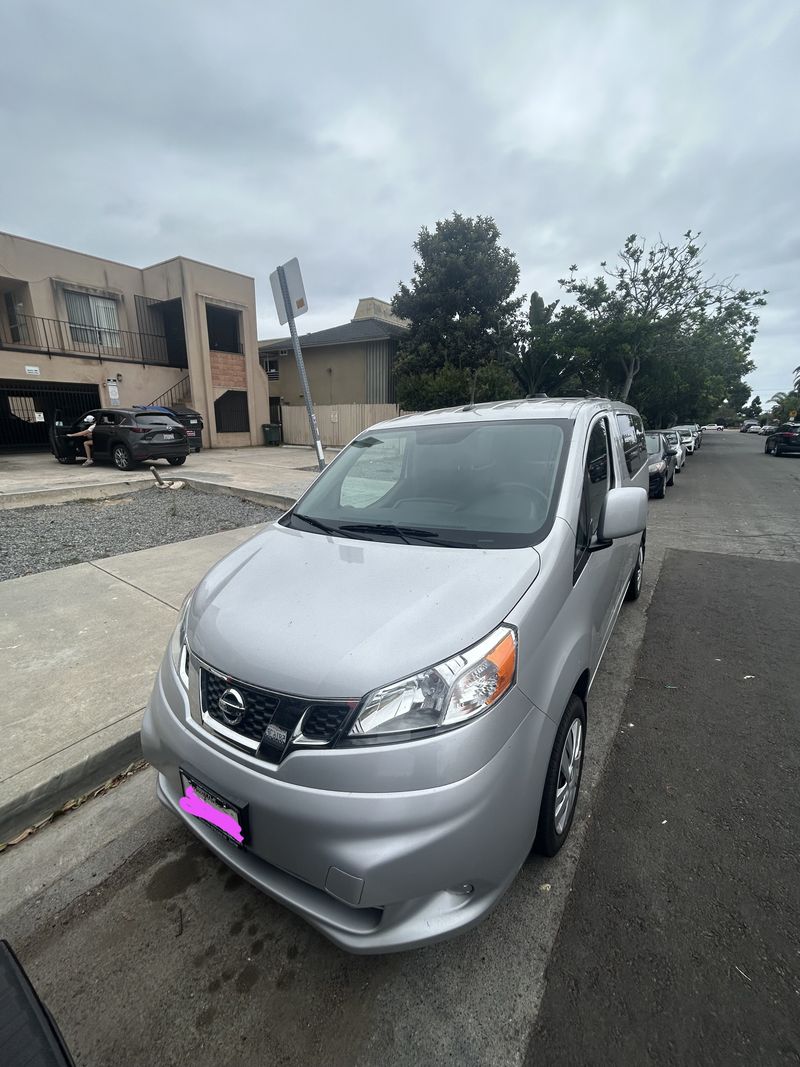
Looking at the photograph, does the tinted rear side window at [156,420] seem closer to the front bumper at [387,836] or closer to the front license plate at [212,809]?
the front license plate at [212,809]

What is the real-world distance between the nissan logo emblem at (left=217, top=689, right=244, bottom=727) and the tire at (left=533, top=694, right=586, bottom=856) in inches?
44.2

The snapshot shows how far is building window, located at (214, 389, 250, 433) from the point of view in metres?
19.8

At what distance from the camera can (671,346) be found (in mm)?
19938

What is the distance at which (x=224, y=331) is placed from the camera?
20.5 m

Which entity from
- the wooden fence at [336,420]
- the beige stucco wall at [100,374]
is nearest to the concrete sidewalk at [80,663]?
the beige stucco wall at [100,374]

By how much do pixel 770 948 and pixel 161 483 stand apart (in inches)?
406

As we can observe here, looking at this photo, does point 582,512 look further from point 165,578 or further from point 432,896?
point 165,578

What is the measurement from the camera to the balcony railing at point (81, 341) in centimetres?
A: 1611

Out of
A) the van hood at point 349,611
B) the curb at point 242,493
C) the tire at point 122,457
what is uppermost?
the van hood at point 349,611

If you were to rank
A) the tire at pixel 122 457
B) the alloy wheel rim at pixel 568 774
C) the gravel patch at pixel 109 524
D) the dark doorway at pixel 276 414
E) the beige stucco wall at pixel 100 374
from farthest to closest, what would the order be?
1. the dark doorway at pixel 276 414
2. the beige stucco wall at pixel 100 374
3. the tire at pixel 122 457
4. the gravel patch at pixel 109 524
5. the alloy wheel rim at pixel 568 774

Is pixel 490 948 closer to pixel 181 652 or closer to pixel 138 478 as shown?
pixel 181 652

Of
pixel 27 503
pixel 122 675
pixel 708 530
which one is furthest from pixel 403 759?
pixel 27 503

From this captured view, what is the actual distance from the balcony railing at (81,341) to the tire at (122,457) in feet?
21.6

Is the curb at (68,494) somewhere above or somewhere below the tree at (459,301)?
below
